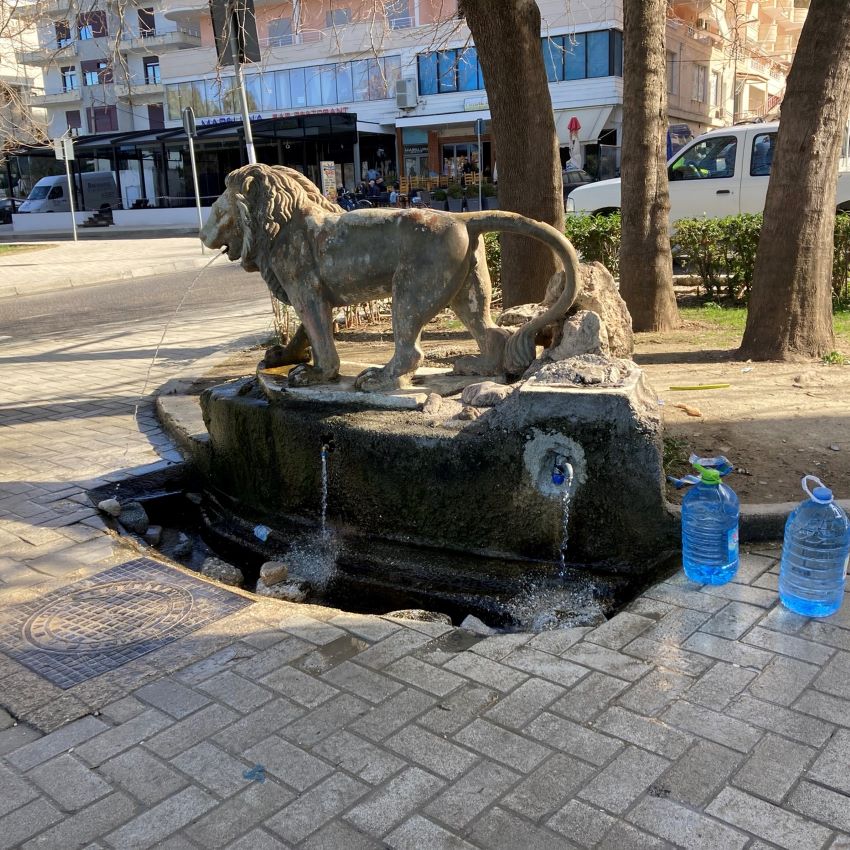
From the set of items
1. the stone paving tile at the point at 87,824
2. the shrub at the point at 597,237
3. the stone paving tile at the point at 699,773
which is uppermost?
the shrub at the point at 597,237

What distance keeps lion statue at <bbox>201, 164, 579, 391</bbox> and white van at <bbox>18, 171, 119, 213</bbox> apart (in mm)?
37789

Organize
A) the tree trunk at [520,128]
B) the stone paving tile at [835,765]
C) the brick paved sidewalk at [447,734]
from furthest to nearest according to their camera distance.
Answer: the tree trunk at [520,128] < the stone paving tile at [835,765] < the brick paved sidewalk at [447,734]

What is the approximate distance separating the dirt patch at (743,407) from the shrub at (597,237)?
7.30 ft

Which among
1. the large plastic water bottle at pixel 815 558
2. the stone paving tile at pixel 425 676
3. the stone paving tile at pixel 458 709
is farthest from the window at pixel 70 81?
the stone paving tile at pixel 458 709

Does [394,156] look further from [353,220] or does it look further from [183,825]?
[183,825]

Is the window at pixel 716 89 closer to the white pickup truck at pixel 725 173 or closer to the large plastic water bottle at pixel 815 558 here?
the white pickup truck at pixel 725 173

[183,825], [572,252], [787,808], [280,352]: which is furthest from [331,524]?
[787,808]

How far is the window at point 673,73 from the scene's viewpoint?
124 feet

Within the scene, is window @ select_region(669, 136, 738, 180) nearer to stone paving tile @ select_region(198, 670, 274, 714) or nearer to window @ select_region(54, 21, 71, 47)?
window @ select_region(54, 21, 71, 47)

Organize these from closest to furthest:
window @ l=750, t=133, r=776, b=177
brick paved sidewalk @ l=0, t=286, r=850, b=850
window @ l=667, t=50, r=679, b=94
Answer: brick paved sidewalk @ l=0, t=286, r=850, b=850
window @ l=750, t=133, r=776, b=177
window @ l=667, t=50, r=679, b=94

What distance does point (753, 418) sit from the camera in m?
5.81

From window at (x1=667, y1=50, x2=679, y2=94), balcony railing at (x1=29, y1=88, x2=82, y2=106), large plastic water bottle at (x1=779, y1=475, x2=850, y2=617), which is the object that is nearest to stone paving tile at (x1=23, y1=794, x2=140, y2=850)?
large plastic water bottle at (x1=779, y1=475, x2=850, y2=617)

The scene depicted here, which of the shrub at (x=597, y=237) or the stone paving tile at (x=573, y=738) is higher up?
the shrub at (x=597, y=237)

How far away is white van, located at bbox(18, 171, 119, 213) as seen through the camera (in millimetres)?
39000
